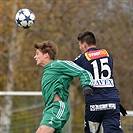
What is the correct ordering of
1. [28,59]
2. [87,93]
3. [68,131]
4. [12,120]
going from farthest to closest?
[28,59]
[12,120]
[68,131]
[87,93]

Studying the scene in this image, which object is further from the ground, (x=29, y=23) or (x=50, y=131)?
(x=29, y=23)

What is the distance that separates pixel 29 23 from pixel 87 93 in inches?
116

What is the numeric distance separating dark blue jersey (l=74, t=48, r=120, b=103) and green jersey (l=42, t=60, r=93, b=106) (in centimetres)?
29

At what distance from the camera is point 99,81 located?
325 inches

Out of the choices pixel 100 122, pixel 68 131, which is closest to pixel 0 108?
pixel 68 131

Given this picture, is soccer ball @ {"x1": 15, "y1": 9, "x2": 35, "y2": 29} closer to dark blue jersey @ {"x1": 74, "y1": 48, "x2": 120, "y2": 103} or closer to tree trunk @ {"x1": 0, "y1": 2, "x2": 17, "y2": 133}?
dark blue jersey @ {"x1": 74, "y1": 48, "x2": 120, "y2": 103}

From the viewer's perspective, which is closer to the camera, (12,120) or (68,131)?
(68,131)

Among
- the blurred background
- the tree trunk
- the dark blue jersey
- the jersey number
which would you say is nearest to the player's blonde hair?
the dark blue jersey

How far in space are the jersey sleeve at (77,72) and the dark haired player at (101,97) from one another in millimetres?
308

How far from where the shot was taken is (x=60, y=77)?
8008mm

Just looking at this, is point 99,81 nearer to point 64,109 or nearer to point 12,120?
point 64,109

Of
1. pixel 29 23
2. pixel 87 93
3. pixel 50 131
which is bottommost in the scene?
pixel 50 131

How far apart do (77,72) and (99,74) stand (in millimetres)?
463

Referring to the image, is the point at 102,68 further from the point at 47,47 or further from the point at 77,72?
the point at 47,47
